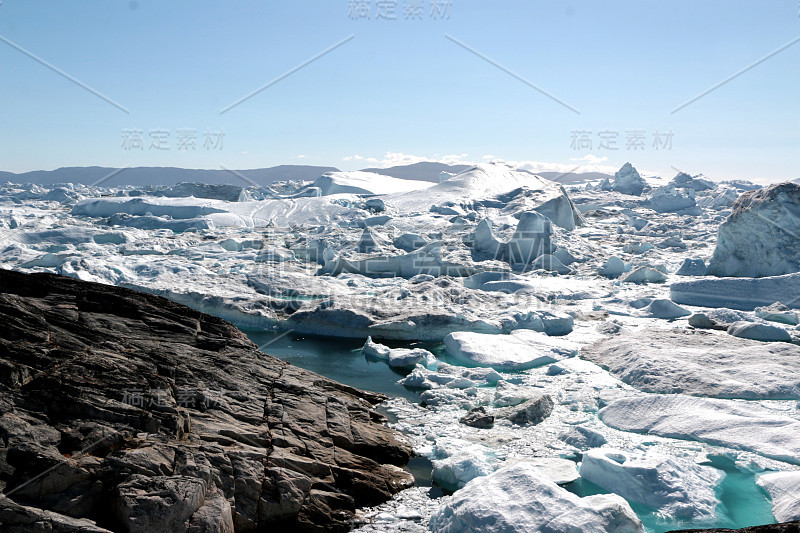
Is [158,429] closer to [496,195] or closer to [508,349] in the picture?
[508,349]

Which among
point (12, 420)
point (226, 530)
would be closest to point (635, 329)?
point (226, 530)

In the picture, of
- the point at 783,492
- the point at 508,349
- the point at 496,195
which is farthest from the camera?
the point at 496,195

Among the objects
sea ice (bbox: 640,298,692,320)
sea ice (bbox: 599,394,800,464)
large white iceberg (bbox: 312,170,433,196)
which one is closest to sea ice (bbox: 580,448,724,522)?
sea ice (bbox: 599,394,800,464)

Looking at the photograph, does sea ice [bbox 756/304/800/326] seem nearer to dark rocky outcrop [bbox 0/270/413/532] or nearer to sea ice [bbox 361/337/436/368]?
sea ice [bbox 361/337/436/368]

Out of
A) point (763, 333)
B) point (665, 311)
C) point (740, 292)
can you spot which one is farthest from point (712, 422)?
point (740, 292)

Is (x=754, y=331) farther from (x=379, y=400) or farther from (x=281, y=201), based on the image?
(x=281, y=201)

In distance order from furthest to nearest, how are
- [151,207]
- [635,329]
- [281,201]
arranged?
1. [281,201]
2. [151,207]
3. [635,329]
